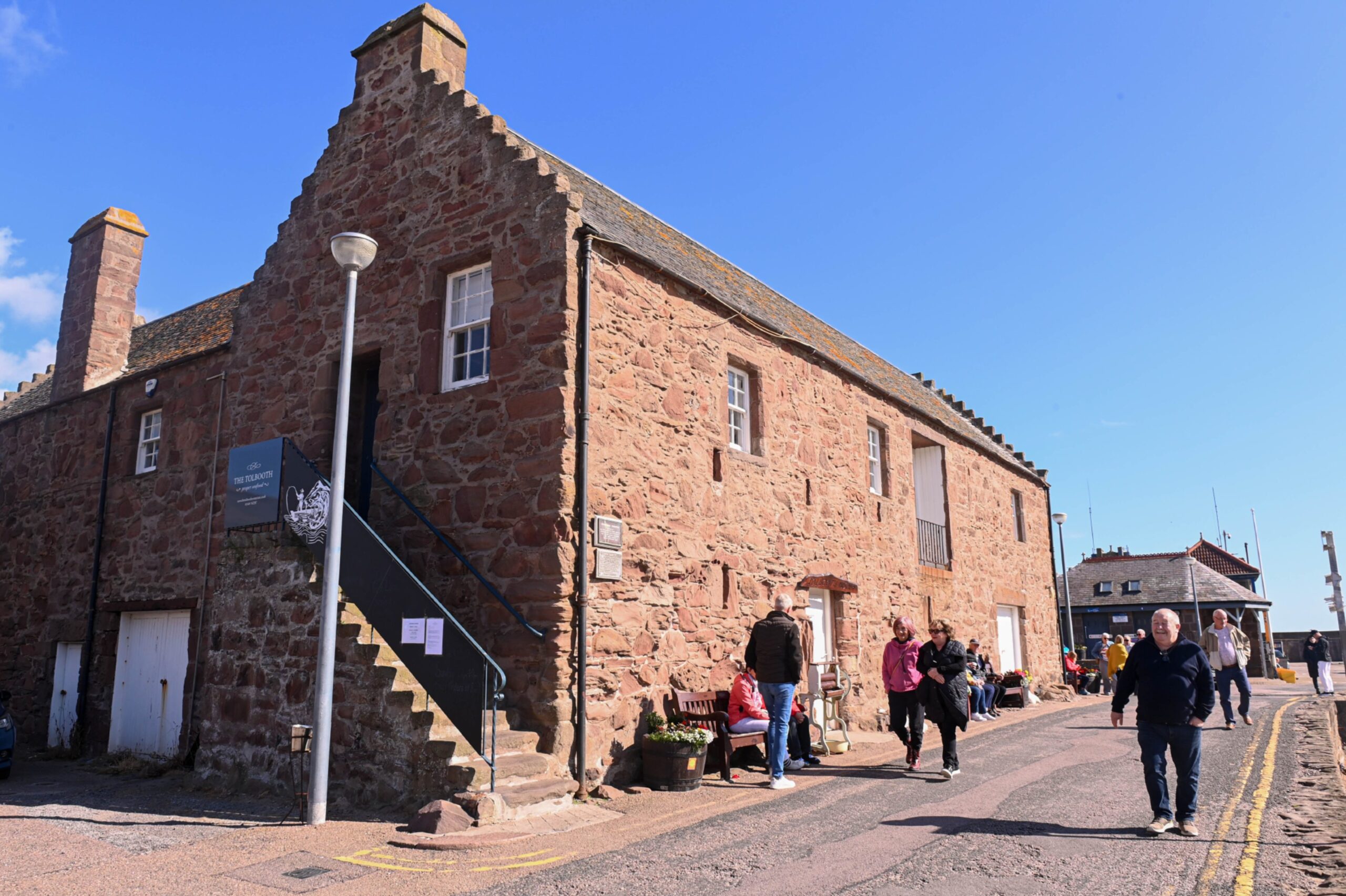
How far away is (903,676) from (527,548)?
4242mm

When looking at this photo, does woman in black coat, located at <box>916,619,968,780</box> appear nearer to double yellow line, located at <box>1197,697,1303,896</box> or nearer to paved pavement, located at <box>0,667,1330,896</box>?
paved pavement, located at <box>0,667,1330,896</box>

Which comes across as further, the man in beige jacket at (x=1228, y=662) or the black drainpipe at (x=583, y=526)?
the man in beige jacket at (x=1228, y=662)

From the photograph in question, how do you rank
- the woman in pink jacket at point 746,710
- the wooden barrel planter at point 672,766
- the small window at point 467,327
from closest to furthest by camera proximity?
the wooden barrel planter at point 672,766
the woman in pink jacket at point 746,710
the small window at point 467,327

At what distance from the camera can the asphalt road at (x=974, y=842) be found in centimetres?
549

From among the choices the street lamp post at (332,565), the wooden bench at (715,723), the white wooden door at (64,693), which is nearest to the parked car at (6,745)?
the white wooden door at (64,693)

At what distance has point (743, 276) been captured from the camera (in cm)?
1633

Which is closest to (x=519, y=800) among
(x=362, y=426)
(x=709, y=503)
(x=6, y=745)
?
(x=709, y=503)

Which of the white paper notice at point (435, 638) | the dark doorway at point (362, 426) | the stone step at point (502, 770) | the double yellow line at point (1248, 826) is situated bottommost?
the double yellow line at point (1248, 826)

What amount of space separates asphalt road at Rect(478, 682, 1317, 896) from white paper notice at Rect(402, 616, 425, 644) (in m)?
2.86

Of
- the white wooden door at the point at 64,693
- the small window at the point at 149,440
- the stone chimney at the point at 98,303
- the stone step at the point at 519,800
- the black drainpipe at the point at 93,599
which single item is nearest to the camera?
the stone step at the point at 519,800

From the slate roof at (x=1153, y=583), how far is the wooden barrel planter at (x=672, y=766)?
32.3m

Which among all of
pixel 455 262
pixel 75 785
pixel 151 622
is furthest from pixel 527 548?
pixel 151 622

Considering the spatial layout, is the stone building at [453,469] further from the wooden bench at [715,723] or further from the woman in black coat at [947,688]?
the woman in black coat at [947,688]

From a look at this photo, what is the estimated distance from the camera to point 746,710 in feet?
32.2
